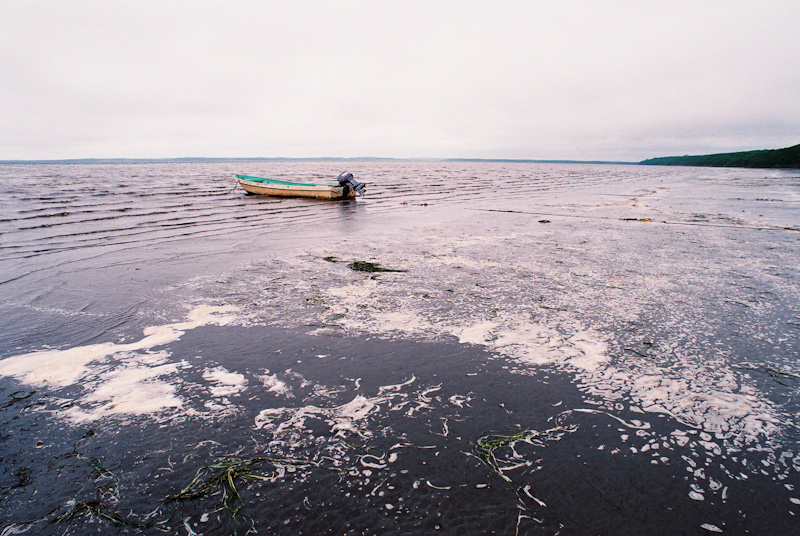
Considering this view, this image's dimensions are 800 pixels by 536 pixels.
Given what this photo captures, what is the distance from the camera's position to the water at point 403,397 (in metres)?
2.38

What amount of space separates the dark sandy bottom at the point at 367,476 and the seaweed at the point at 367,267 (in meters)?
4.03

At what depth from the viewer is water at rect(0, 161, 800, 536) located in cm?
238

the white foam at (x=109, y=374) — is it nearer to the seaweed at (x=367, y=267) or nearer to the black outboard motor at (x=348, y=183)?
the seaweed at (x=367, y=267)

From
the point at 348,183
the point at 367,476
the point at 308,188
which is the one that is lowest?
the point at 367,476

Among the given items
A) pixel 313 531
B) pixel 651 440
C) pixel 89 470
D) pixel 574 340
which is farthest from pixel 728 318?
pixel 89 470

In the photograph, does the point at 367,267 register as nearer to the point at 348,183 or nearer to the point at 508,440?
the point at 508,440

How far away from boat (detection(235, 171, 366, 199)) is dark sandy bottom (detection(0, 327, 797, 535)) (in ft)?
63.2

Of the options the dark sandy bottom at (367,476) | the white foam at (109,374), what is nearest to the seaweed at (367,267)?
the white foam at (109,374)

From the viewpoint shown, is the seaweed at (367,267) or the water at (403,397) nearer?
the water at (403,397)

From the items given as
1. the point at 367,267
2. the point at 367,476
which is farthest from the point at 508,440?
the point at 367,267

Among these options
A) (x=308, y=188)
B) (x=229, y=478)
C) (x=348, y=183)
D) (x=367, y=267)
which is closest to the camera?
(x=229, y=478)

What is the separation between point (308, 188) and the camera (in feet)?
76.0

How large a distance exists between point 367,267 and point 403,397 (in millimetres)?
4463

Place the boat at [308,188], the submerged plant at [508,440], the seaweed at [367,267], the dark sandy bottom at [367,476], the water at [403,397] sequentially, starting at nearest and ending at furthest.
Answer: the dark sandy bottom at [367,476], the water at [403,397], the submerged plant at [508,440], the seaweed at [367,267], the boat at [308,188]
